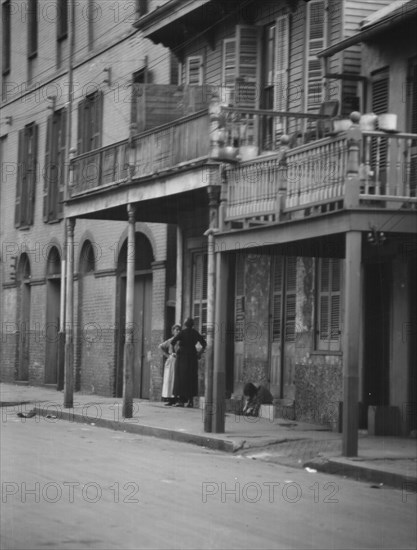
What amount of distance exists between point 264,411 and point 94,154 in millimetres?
6060

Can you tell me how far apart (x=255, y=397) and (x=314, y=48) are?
5.77 m

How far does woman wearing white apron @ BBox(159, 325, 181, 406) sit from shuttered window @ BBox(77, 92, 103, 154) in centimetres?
674

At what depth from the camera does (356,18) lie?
64.1 feet

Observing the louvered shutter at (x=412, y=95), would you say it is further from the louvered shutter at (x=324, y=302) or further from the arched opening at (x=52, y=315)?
the arched opening at (x=52, y=315)

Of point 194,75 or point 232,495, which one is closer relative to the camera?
point 232,495

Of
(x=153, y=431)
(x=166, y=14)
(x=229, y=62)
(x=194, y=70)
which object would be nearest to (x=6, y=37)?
(x=194, y=70)

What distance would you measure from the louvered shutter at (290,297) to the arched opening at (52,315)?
1188cm

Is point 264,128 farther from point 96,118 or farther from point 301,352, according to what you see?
point 96,118

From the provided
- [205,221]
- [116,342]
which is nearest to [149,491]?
[205,221]

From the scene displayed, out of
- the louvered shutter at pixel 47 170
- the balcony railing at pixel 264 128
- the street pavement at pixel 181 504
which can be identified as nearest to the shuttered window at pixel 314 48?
the balcony railing at pixel 264 128

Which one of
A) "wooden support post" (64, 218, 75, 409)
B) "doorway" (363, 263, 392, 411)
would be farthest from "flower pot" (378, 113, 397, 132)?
"wooden support post" (64, 218, 75, 409)

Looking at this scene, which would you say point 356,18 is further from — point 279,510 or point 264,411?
point 279,510

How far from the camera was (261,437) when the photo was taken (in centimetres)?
1759

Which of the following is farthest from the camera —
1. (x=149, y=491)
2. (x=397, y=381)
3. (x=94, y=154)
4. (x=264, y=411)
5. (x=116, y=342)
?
(x=116, y=342)
